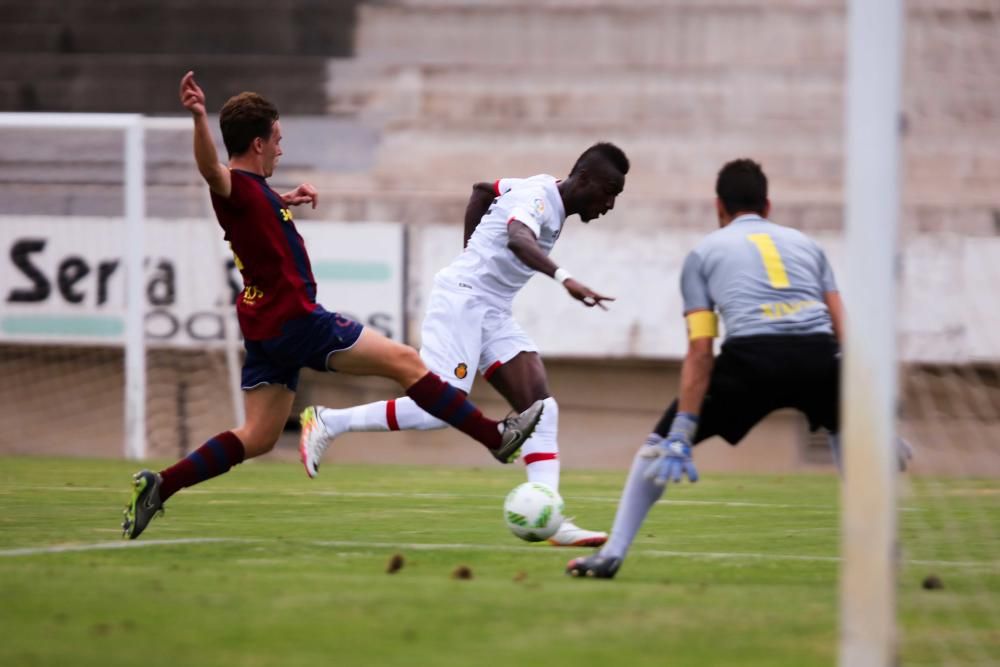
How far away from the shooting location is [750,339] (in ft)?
16.9

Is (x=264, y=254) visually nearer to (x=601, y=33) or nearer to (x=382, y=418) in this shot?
(x=382, y=418)

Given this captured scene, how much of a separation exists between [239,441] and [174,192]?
1216 centimetres

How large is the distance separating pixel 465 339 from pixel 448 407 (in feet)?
2.28

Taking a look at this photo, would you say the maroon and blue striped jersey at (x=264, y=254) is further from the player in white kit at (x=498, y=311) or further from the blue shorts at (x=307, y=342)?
the player in white kit at (x=498, y=311)

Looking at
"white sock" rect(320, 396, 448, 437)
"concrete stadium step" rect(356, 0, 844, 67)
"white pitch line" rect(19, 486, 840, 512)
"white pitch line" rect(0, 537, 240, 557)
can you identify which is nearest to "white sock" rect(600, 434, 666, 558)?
"white pitch line" rect(0, 537, 240, 557)

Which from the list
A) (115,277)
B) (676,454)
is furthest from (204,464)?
(115,277)

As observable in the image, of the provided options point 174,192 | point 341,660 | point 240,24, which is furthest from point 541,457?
point 240,24

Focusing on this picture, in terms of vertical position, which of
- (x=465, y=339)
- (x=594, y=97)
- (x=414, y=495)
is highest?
(x=594, y=97)

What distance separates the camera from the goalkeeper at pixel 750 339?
5090mm

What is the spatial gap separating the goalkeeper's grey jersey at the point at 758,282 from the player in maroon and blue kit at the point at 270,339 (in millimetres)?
1321

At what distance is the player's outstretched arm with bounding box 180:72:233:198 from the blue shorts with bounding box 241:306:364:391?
598 millimetres

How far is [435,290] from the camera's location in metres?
7.23

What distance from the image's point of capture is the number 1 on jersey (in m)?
5.14

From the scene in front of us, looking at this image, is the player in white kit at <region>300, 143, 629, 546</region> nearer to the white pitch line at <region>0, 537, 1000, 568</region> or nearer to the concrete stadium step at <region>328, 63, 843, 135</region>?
the white pitch line at <region>0, 537, 1000, 568</region>
